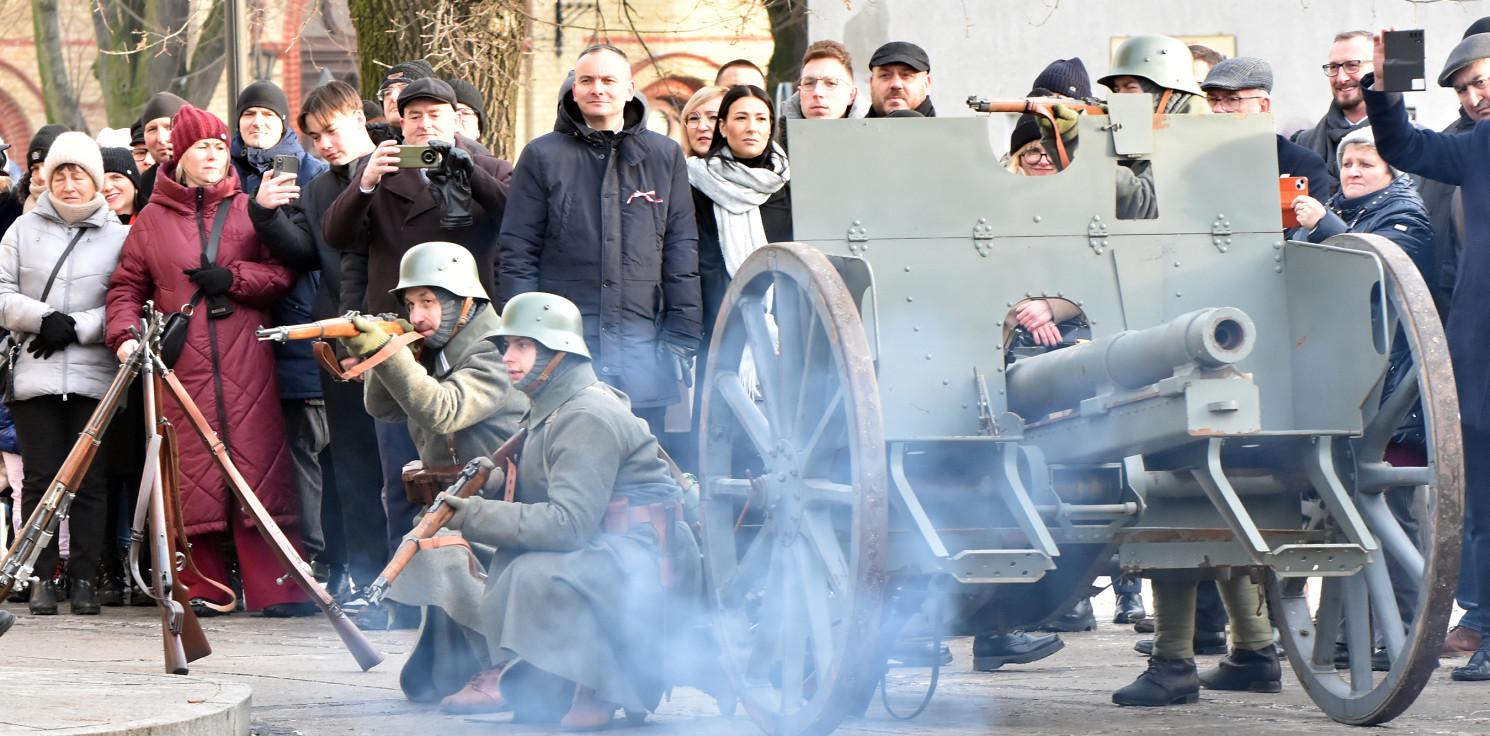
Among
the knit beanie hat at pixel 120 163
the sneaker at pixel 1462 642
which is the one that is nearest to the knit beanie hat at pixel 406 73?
the knit beanie hat at pixel 120 163

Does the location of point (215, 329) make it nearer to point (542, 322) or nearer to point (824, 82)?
point (824, 82)

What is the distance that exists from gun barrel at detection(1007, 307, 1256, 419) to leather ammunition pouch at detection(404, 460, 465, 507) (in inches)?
73.7

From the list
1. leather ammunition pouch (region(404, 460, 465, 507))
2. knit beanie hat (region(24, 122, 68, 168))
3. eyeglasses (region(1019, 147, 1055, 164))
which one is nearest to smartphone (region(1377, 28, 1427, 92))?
eyeglasses (region(1019, 147, 1055, 164))

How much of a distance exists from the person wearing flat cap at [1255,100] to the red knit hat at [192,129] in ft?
12.9

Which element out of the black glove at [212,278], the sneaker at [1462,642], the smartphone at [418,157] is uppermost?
the smartphone at [418,157]

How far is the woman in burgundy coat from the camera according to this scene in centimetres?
837

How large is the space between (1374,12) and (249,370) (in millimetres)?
7757

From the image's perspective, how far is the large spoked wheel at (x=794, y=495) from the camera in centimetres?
464

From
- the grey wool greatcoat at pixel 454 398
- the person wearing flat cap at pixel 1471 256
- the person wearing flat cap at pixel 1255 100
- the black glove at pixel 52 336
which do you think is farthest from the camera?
the black glove at pixel 52 336

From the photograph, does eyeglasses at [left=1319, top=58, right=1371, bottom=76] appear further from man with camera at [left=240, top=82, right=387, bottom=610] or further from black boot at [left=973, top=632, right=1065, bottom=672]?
man with camera at [left=240, top=82, right=387, bottom=610]

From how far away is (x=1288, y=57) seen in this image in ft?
42.7

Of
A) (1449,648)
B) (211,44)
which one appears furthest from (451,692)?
(211,44)

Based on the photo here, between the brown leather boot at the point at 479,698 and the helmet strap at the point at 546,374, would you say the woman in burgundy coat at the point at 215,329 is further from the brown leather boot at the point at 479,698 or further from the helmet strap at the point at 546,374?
the helmet strap at the point at 546,374

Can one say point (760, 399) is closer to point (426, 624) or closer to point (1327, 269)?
point (426, 624)
